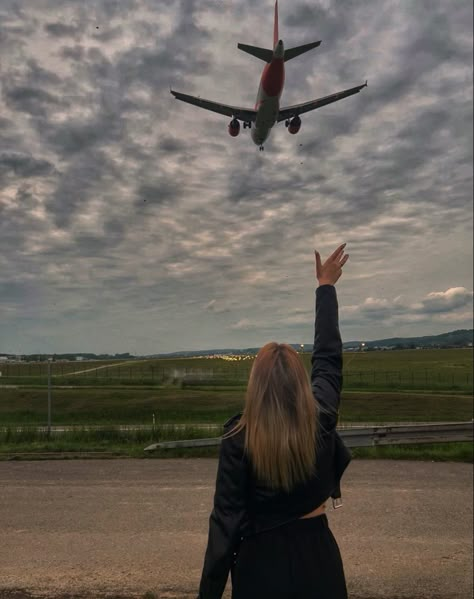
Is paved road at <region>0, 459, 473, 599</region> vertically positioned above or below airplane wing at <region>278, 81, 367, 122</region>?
below

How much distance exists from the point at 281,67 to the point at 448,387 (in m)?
40.5

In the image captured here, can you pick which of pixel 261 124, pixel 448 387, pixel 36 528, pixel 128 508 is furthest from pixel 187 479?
pixel 448 387

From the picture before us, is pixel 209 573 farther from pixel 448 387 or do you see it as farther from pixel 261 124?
pixel 448 387

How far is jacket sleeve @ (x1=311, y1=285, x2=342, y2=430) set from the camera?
2.61 metres

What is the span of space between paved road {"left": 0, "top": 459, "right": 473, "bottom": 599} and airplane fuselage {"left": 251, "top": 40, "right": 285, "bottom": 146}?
3.19 m

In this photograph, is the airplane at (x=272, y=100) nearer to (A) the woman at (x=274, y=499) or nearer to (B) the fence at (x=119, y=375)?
(A) the woman at (x=274, y=499)

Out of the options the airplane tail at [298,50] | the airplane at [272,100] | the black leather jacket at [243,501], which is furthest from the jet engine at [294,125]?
the black leather jacket at [243,501]

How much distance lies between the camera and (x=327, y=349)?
→ 8.87 feet

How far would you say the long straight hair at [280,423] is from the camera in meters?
2.18

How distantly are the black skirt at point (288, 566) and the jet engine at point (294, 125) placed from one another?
98.5 inches

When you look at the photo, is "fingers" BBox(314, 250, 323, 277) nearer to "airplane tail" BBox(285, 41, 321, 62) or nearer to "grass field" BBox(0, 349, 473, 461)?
"grass field" BBox(0, 349, 473, 461)

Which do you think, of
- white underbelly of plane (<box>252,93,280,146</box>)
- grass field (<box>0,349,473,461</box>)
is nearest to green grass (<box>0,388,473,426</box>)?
grass field (<box>0,349,473,461</box>)

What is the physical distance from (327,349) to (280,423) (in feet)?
2.06

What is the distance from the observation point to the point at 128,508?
752 centimetres
